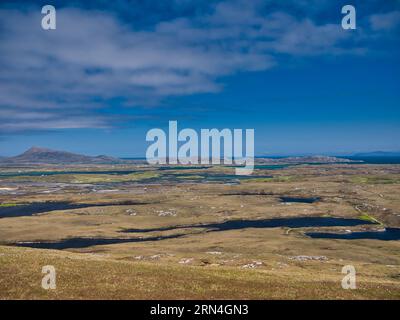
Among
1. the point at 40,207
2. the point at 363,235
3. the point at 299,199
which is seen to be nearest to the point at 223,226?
the point at 363,235

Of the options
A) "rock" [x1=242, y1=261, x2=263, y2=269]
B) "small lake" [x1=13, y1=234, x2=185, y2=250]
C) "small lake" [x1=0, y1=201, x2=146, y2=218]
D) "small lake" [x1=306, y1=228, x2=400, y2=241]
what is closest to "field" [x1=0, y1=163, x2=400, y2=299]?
"rock" [x1=242, y1=261, x2=263, y2=269]

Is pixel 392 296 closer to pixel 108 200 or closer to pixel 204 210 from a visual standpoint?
pixel 204 210

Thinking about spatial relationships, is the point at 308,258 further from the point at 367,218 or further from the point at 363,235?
the point at 367,218

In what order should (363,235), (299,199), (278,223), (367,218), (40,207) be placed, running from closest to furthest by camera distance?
(363,235) → (278,223) → (367,218) → (40,207) → (299,199)

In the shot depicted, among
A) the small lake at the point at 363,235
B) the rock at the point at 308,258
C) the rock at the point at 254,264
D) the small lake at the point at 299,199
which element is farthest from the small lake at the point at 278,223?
the rock at the point at 254,264

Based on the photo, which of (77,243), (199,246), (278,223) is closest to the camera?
(199,246)

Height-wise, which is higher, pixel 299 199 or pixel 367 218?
pixel 299 199

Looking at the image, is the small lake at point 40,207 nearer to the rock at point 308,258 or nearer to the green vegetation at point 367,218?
the green vegetation at point 367,218
